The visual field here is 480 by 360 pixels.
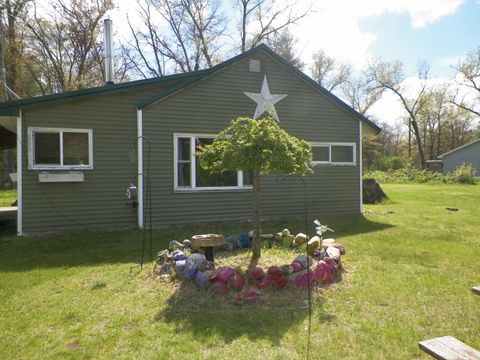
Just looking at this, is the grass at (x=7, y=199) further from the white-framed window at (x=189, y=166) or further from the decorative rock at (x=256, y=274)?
the decorative rock at (x=256, y=274)

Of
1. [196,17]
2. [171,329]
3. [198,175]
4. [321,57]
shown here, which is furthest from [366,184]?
[321,57]

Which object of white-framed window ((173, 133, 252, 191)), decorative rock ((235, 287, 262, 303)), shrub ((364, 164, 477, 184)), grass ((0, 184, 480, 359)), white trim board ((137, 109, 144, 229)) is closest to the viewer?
grass ((0, 184, 480, 359))

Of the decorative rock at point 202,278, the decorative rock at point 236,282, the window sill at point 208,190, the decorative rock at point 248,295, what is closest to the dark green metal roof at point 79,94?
the window sill at point 208,190

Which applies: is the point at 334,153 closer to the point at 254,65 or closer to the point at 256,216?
the point at 254,65

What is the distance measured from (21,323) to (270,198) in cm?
706

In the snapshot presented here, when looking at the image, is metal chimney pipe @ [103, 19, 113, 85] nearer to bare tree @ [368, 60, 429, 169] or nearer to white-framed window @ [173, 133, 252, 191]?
white-framed window @ [173, 133, 252, 191]

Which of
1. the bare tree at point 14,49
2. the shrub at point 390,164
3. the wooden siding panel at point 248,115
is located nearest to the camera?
the wooden siding panel at point 248,115

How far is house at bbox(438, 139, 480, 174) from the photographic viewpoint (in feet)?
101

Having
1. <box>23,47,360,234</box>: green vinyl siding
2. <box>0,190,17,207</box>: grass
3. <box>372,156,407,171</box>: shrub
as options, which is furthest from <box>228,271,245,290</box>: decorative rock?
<box>372,156,407,171</box>: shrub

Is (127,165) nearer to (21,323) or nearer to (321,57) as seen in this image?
(21,323)

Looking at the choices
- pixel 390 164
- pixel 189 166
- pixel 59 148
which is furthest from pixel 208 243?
pixel 390 164

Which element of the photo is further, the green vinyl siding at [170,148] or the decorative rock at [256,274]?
the green vinyl siding at [170,148]

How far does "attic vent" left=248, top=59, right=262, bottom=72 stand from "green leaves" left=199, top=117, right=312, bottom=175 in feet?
16.1

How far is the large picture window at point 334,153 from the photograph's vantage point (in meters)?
10.5
